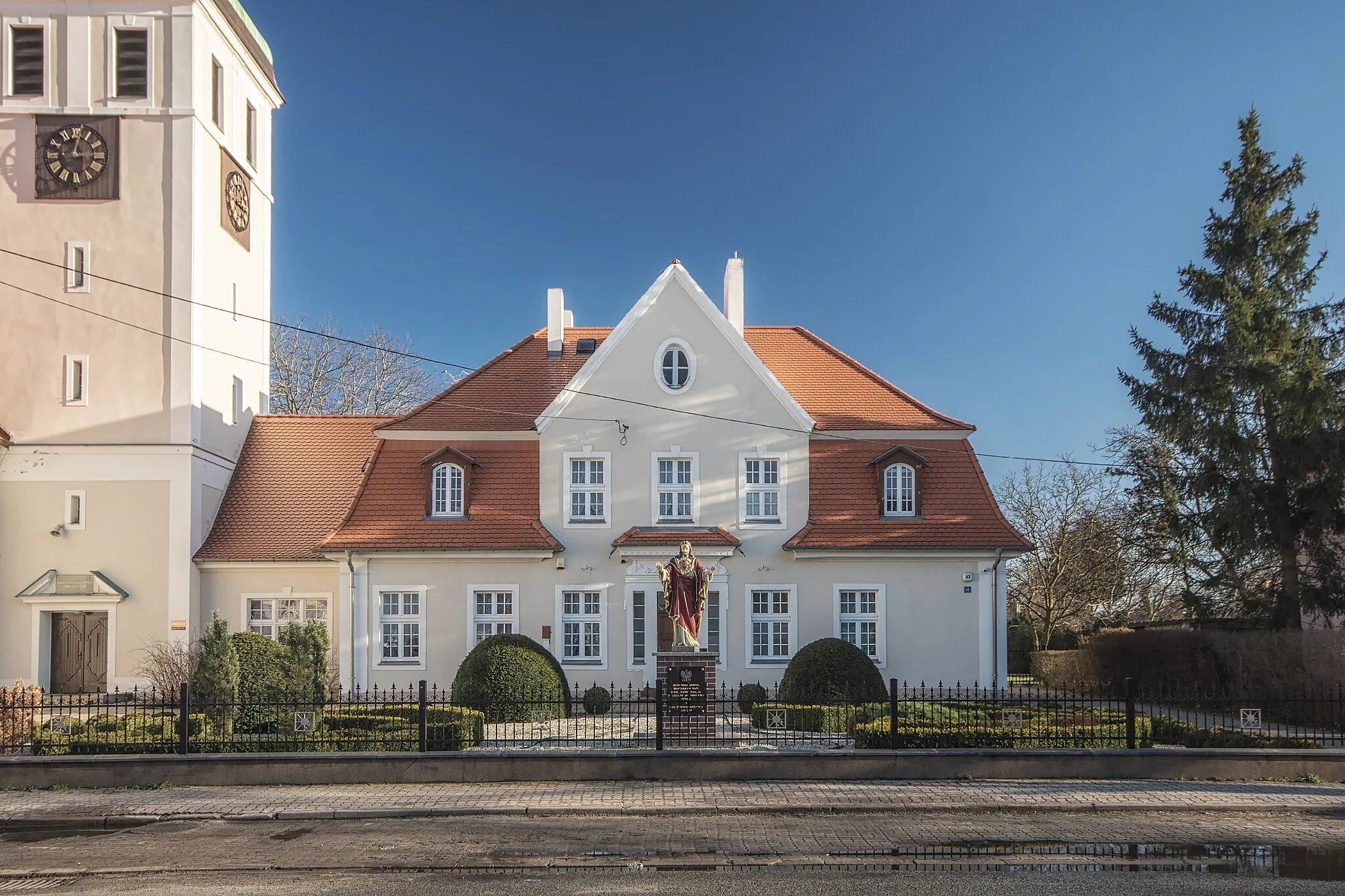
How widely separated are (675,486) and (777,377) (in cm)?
403

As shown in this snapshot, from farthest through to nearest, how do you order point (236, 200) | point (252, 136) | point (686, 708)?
point (252, 136), point (236, 200), point (686, 708)

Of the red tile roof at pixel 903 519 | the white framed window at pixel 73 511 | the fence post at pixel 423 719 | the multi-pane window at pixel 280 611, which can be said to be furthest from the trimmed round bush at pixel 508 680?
the white framed window at pixel 73 511

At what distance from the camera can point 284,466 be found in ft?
102

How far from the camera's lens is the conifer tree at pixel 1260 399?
24.4 metres

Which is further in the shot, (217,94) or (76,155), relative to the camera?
(217,94)

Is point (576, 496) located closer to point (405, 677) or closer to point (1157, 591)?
point (405, 677)

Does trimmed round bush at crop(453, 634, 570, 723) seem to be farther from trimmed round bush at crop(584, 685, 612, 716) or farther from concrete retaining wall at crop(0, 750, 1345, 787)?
concrete retaining wall at crop(0, 750, 1345, 787)

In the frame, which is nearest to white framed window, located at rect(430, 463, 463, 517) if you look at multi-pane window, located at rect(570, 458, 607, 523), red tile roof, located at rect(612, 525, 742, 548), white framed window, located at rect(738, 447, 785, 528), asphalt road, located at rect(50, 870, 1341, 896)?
multi-pane window, located at rect(570, 458, 607, 523)

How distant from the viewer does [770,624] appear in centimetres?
2588

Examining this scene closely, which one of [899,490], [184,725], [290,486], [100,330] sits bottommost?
[184,725]

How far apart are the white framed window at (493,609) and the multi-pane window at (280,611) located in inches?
192

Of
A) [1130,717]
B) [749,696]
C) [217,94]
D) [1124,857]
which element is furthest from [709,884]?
[217,94]

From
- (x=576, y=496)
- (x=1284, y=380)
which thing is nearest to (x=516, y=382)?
(x=576, y=496)

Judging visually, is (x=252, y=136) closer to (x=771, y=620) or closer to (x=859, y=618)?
(x=771, y=620)
